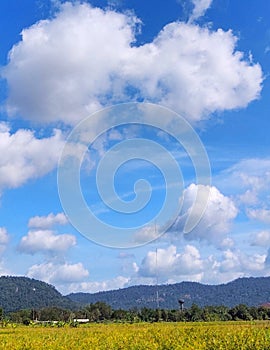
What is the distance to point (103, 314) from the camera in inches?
4232

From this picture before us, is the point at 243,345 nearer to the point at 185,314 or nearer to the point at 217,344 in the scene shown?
the point at 217,344

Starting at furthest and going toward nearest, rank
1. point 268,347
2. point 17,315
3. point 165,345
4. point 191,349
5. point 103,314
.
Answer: point 103,314, point 17,315, point 165,345, point 268,347, point 191,349

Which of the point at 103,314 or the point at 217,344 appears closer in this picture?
the point at 217,344

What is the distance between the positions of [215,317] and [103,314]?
29.6m

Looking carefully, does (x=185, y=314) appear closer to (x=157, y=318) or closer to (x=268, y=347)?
(x=157, y=318)

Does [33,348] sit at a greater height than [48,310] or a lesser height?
lesser

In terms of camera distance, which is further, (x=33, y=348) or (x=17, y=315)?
(x=17, y=315)

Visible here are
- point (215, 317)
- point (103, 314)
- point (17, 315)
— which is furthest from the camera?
point (103, 314)

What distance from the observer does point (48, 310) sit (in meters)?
110

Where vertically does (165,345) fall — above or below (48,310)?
below

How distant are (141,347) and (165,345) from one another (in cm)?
72

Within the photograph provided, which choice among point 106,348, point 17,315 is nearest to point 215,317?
point 17,315

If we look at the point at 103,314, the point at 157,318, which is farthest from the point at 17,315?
the point at 157,318

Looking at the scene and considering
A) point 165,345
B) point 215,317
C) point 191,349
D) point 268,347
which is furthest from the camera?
point 215,317
